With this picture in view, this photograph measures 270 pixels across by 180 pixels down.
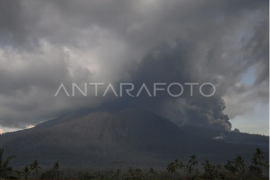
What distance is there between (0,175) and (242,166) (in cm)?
10971

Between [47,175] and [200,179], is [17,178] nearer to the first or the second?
[200,179]

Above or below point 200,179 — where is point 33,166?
below

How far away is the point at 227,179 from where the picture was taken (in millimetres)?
63969

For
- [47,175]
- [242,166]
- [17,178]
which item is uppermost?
[17,178]

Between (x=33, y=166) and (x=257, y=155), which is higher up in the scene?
(x=257, y=155)

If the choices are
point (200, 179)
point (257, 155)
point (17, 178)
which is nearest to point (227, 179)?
point (200, 179)

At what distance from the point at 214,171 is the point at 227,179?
3578 millimetres

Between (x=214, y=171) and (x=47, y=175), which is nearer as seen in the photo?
(x=214, y=171)

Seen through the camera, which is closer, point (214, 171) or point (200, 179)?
point (200, 179)

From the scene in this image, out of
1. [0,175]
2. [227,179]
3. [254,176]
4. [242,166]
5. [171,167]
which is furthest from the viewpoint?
[171,167]

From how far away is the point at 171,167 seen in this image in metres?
140

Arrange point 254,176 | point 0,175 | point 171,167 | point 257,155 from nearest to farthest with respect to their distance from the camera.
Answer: point 0,175
point 254,176
point 257,155
point 171,167

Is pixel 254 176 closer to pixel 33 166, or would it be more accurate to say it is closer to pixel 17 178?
pixel 17 178

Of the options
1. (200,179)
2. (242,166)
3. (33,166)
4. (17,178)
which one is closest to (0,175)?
(17,178)
